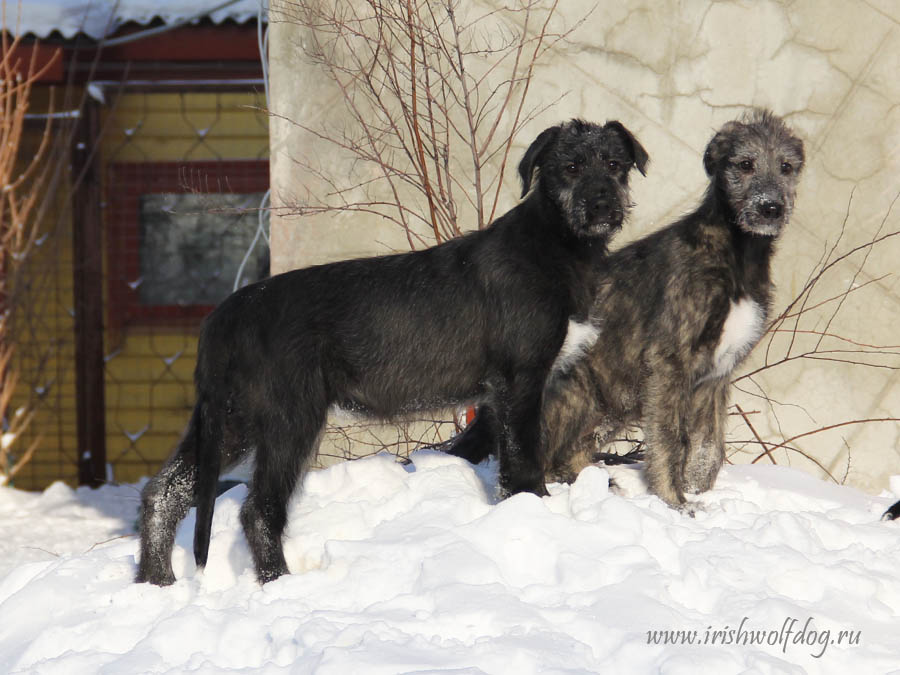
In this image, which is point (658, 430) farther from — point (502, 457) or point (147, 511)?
point (147, 511)

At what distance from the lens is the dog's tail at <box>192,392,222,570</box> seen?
360 cm

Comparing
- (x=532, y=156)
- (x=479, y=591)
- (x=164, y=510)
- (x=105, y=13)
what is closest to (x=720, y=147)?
(x=532, y=156)

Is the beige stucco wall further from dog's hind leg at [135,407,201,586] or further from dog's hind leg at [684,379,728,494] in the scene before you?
dog's hind leg at [135,407,201,586]

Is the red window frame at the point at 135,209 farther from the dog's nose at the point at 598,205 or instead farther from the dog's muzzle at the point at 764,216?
the dog's muzzle at the point at 764,216

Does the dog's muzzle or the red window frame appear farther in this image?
the red window frame

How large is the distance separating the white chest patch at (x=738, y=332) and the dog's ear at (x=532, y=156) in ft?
3.65

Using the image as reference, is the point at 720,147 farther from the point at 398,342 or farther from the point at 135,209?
the point at 135,209

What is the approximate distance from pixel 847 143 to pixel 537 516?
3.75 m

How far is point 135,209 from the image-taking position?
34.4 feet

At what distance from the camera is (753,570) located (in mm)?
3488

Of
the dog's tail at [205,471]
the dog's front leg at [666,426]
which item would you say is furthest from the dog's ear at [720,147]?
the dog's tail at [205,471]

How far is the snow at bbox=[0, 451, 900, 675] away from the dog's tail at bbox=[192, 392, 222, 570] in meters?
0.20

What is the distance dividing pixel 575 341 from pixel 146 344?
24.6ft

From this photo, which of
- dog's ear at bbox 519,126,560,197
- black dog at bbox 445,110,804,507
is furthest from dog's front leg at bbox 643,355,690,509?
dog's ear at bbox 519,126,560,197
